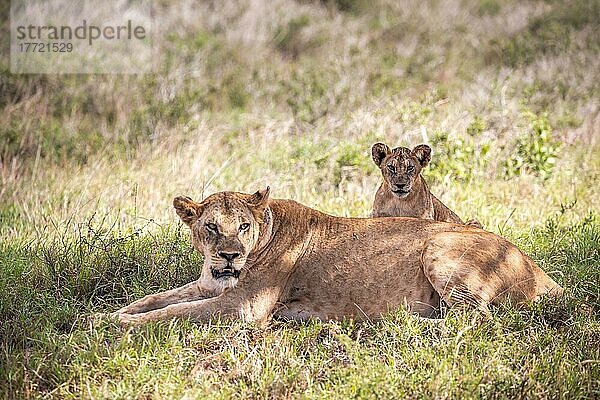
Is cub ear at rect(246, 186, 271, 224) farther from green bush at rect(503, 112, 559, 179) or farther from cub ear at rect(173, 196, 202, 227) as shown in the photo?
green bush at rect(503, 112, 559, 179)

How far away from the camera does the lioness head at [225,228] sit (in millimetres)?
5340

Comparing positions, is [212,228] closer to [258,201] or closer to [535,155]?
[258,201]

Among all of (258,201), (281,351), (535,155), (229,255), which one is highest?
(258,201)

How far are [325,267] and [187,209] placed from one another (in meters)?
0.93

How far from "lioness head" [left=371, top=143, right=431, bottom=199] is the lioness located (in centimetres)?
76

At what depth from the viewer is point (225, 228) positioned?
5371mm

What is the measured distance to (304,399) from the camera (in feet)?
15.6

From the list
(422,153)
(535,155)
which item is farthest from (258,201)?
(535,155)

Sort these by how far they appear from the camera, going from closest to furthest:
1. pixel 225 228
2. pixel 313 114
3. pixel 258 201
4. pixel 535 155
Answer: pixel 225 228 < pixel 258 201 < pixel 535 155 < pixel 313 114

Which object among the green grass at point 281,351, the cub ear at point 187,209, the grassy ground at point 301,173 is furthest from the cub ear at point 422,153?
the cub ear at point 187,209

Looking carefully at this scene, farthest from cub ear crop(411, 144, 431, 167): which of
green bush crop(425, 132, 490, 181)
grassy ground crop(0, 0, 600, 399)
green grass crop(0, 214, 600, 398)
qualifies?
green bush crop(425, 132, 490, 181)

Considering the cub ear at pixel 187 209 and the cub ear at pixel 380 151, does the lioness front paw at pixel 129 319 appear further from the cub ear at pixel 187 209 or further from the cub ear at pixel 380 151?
the cub ear at pixel 380 151

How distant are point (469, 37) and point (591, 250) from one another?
9.69 m

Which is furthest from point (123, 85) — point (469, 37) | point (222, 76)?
point (469, 37)
